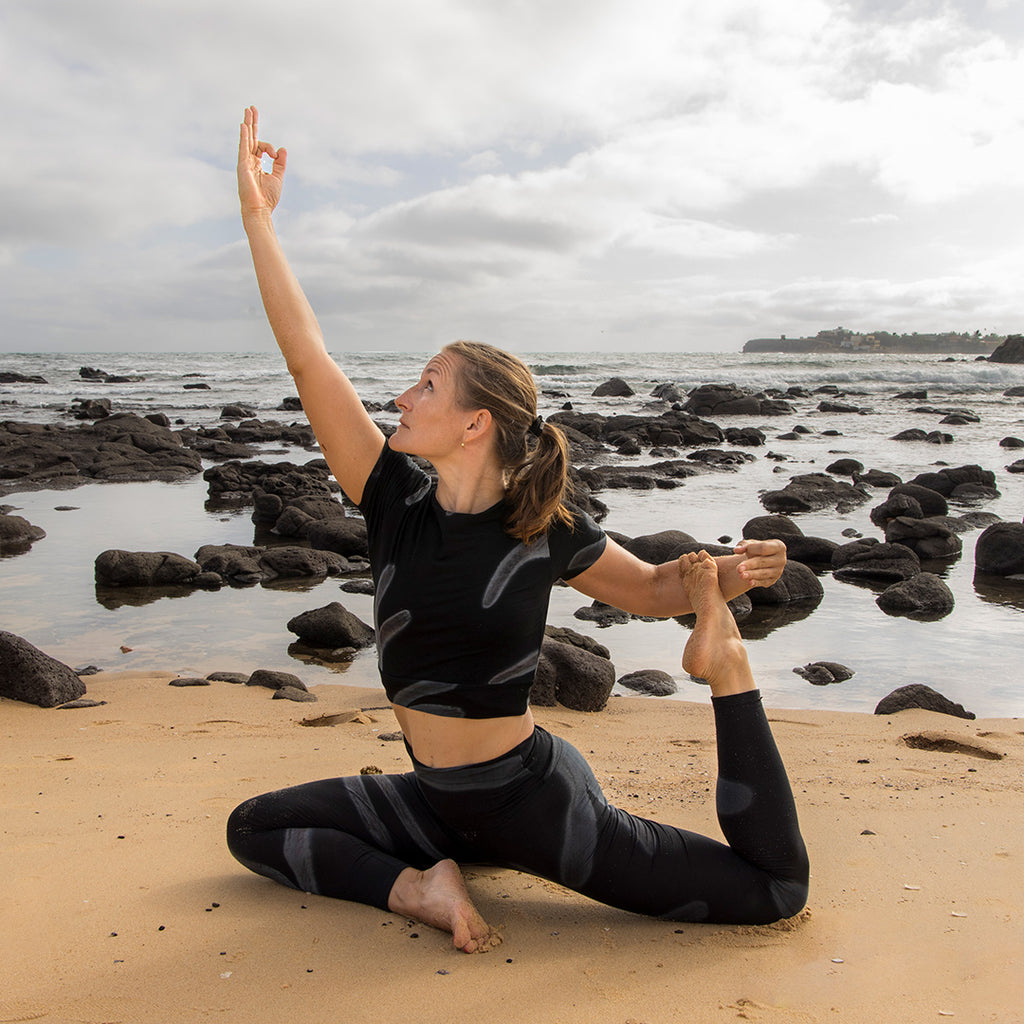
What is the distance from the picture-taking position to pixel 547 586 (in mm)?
2693

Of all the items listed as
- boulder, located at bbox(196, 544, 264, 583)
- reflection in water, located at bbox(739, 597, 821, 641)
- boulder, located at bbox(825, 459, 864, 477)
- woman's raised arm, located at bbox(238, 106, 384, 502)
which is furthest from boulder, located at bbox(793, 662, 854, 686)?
boulder, located at bbox(825, 459, 864, 477)

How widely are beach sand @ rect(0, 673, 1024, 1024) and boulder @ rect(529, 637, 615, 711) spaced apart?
134cm

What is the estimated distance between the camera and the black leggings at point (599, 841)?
2.57m

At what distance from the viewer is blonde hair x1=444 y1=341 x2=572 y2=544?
8.64ft

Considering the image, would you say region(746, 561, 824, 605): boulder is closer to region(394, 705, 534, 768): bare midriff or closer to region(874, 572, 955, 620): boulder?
region(874, 572, 955, 620): boulder

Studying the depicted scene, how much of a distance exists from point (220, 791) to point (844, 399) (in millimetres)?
44233

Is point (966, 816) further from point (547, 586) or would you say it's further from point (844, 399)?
point (844, 399)

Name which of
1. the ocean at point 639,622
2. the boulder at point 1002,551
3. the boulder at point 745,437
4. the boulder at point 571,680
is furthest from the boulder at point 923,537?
the boulder at point 745,437

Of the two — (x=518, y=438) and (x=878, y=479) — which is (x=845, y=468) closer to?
(x=878, y=479)

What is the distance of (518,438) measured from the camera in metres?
2.80

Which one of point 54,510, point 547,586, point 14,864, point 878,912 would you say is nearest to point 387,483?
point 547,586

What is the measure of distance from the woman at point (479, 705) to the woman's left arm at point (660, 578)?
2 cm

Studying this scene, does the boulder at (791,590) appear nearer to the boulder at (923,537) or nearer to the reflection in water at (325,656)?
the boulder at (923,537)

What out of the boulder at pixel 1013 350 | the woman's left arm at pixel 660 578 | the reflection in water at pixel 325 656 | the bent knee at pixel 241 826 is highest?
the boulder at pixel 1013 350
